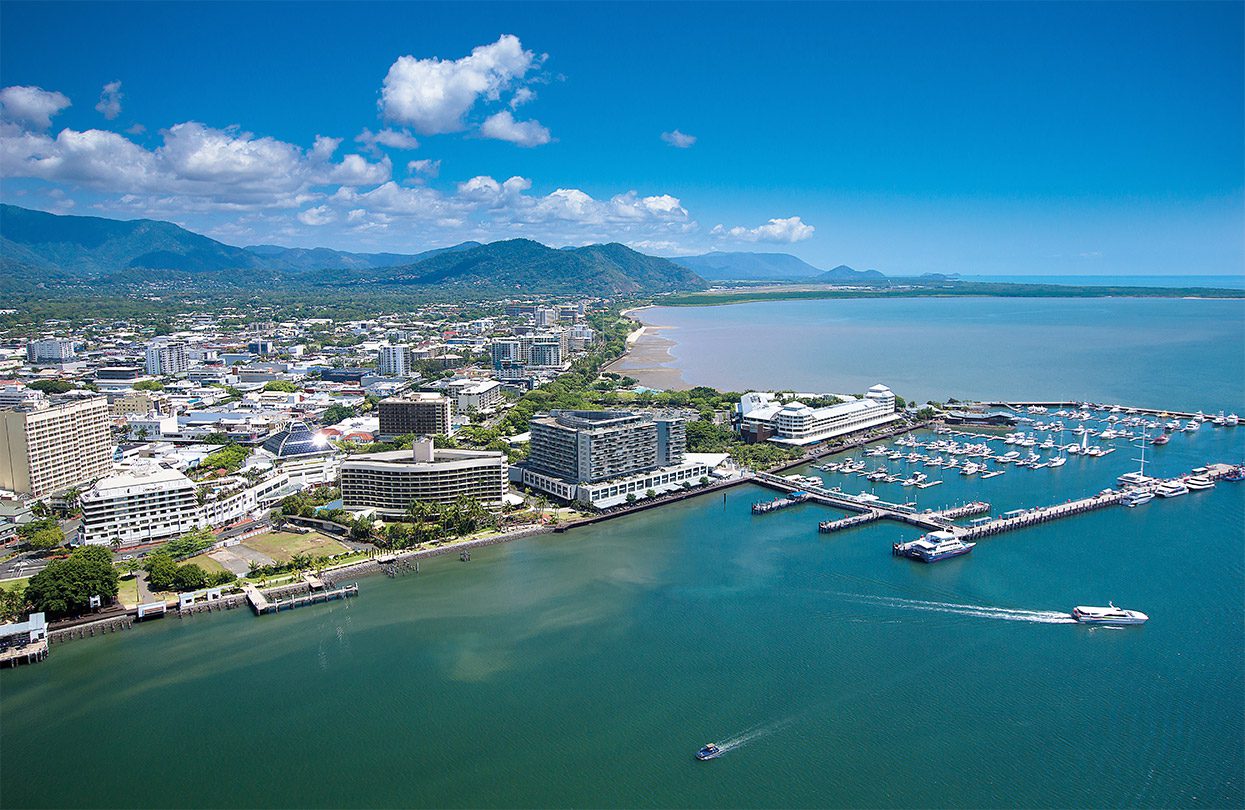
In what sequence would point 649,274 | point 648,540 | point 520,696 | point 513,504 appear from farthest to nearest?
point 649,274 < point 513,504 < point 648,540 < point 520,696

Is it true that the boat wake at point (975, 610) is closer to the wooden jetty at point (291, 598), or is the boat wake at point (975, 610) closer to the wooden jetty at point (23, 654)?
the wooden jetty at point (291, 598)

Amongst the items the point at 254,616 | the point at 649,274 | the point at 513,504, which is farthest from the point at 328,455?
the point at 649,274

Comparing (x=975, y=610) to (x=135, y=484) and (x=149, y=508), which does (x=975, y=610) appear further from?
(x=135, y=484)

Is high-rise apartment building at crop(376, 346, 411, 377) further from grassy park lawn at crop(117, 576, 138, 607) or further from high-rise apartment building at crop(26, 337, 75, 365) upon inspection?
grassy park lawn at crop(117, 576, 138, 607)

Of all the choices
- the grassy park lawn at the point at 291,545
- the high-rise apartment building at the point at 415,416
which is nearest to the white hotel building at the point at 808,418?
the high-rise apartment building at the point at 415,416

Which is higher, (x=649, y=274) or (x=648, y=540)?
(x=649, y=274)

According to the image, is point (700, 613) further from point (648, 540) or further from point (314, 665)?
point (314, 665)
